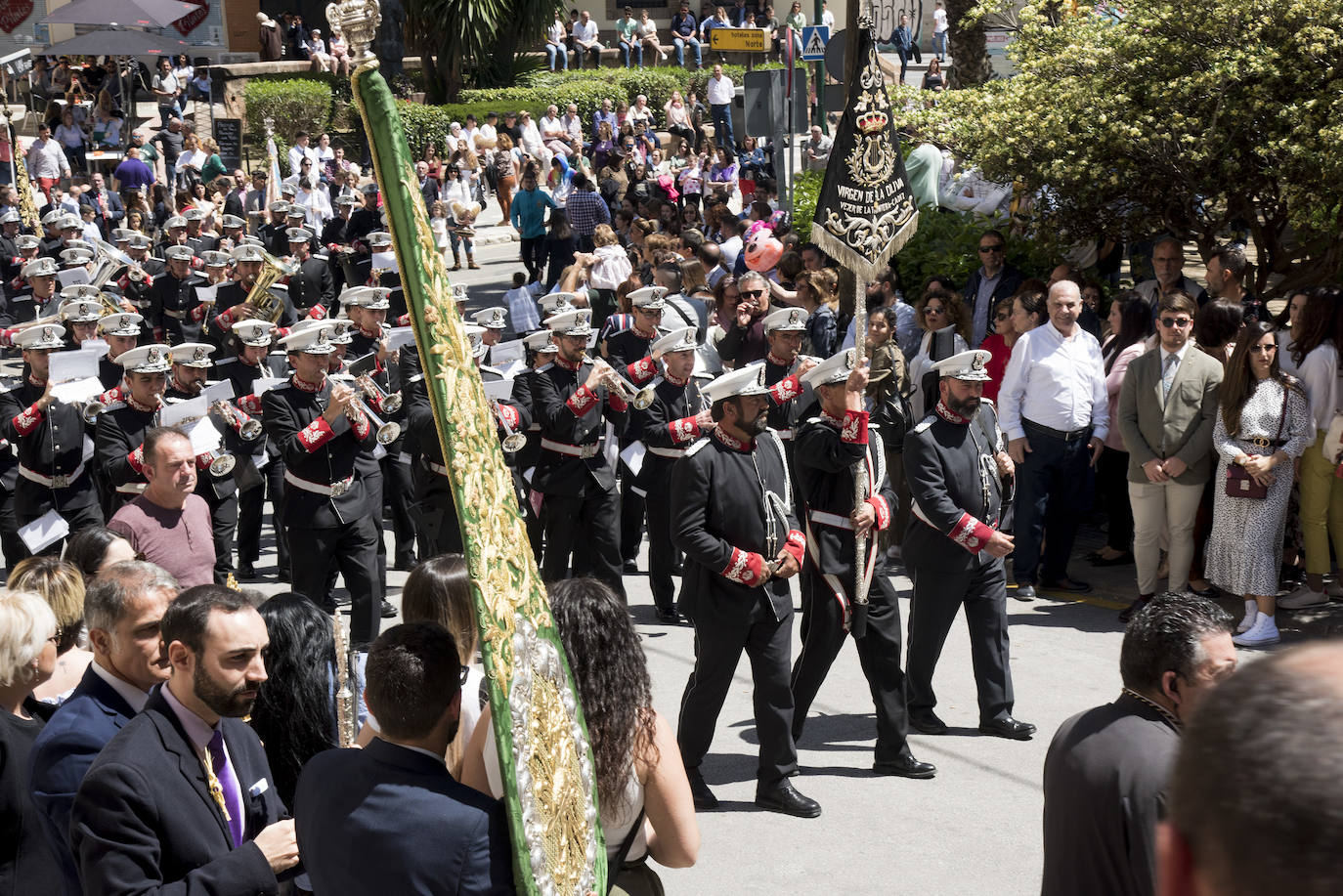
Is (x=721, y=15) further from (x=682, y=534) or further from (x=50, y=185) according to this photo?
(x=682, y=534)

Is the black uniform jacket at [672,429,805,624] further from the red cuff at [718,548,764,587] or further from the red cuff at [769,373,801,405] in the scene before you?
the red cuff at [769,373,801,405]

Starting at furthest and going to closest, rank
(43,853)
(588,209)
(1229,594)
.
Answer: (588,209), (1229,594), (43,853)

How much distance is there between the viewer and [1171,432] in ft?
27.7

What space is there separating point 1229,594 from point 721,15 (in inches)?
1365

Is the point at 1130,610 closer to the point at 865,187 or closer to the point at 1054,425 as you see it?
the point at 1054,425

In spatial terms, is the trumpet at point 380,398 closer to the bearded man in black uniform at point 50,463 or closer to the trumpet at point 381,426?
the trumpet at point 381,426

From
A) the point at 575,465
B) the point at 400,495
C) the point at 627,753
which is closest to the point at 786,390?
the point at 575,465

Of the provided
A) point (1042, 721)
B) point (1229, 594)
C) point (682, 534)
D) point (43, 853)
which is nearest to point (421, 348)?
point (43, 853)

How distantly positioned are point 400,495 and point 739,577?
15.4 ft

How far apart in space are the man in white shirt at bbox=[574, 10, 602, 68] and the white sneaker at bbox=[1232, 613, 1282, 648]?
33.8 m

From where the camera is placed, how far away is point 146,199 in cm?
2395

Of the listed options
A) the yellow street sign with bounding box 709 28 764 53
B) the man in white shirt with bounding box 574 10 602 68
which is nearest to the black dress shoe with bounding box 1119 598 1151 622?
the yellow street sign with bounding box 709 28 764 53

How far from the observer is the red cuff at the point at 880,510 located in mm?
6777

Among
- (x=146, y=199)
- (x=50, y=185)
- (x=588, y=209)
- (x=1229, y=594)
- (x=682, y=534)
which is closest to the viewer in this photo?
(x=682, y=534)
